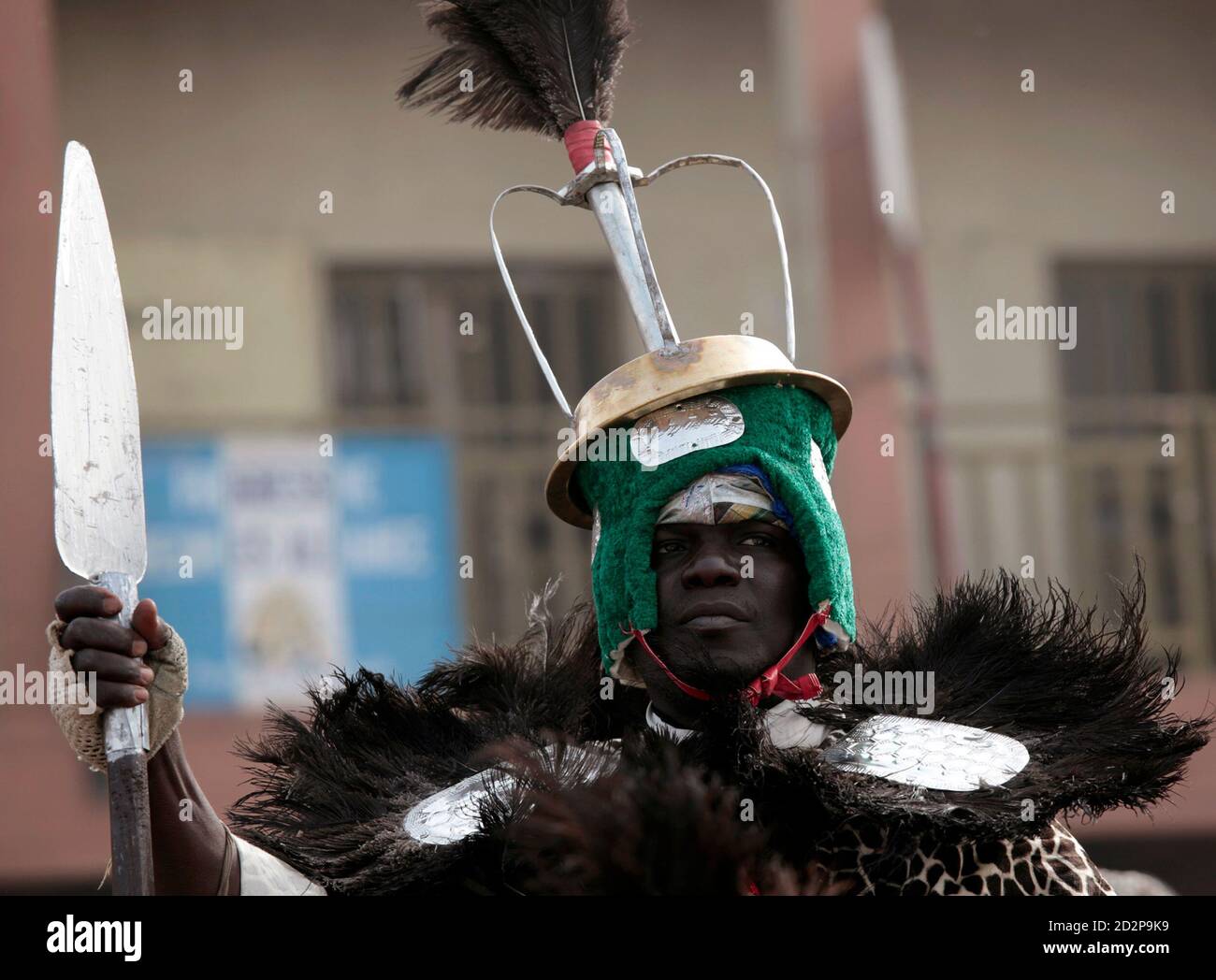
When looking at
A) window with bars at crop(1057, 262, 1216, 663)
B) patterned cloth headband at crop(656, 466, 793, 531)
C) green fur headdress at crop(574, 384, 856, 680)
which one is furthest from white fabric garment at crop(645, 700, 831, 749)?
window with bars at crop(1057, 262, 1216, 663)

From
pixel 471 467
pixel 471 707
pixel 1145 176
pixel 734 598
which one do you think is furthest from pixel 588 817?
pixel 1145 176

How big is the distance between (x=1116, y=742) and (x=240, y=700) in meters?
5.31

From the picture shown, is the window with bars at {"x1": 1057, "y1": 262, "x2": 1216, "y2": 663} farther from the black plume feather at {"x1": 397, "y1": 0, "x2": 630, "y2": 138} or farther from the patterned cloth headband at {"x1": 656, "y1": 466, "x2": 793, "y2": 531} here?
the patterned cloth headband at {"x1": 656, "y1": 466, "x2": 793, "y2": 531}

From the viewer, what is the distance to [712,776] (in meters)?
2.57

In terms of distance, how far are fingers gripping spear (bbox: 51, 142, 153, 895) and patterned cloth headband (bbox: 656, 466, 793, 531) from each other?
0.86 metres

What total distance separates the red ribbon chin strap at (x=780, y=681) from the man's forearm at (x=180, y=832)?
0.75 metres

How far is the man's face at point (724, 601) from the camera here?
2.85 metres

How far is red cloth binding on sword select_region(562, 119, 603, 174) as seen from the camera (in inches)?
126

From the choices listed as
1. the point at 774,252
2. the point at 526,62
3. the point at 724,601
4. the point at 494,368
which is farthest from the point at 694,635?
the point at 774,252

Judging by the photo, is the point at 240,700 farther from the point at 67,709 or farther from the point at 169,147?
the point at 67,709

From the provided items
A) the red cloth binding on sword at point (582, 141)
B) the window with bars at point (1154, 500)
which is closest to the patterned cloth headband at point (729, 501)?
the red cloth binding on sword at point (582, 141)

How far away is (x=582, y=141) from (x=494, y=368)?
17.9 ft

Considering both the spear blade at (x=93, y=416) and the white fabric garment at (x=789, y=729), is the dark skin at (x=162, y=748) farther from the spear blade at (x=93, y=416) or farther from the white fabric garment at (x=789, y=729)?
the white fabric garment at (x=789, y=729)

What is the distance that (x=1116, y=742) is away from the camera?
9.29ft
